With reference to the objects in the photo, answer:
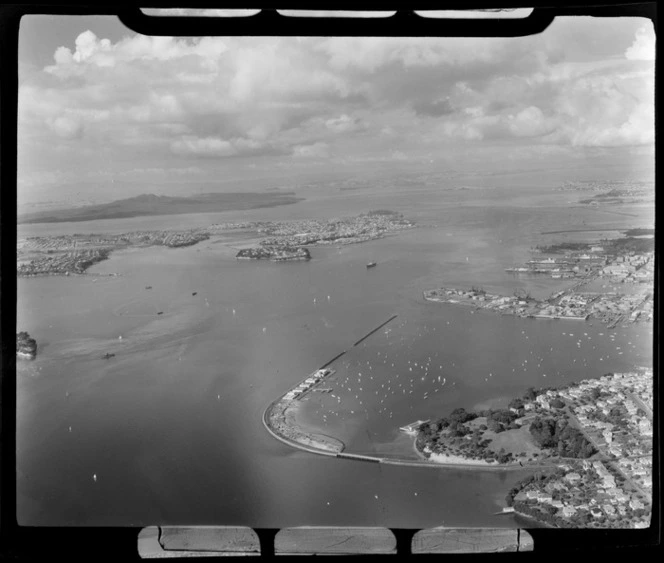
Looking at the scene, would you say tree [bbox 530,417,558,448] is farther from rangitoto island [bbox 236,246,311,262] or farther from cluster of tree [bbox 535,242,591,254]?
rangitoto island [bbox 236,246,311,262]

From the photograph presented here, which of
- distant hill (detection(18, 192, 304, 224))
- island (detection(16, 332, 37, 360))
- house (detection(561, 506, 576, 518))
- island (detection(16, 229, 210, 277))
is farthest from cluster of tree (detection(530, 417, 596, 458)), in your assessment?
island (detection(16, 332, 37, 360))

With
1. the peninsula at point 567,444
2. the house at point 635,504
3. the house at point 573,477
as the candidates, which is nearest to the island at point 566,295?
the peninsula at point 567,444

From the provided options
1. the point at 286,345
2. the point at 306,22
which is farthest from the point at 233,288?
the point at 306,22

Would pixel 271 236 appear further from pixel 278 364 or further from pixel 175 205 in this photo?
pixel 278 364

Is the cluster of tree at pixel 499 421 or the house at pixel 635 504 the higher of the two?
the cluster of tree at pixel 499 421

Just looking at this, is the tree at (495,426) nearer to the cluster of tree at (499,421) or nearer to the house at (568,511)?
the cluster of tree at (499,421)

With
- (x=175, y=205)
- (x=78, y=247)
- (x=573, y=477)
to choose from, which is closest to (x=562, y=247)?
(x=573, y=477)
